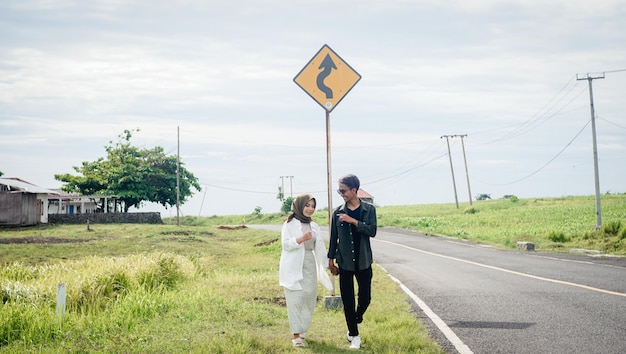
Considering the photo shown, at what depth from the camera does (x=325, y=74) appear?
9359 millimetres

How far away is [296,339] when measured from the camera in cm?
673

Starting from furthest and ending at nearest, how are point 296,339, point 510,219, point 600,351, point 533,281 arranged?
point 510,219, point 533,281, point 296,339, point 600,351

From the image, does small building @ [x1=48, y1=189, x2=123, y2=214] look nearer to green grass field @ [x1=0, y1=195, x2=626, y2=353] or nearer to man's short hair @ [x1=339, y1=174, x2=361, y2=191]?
green grass field @ [x1=0, y1=195, x2=626, y2=353]

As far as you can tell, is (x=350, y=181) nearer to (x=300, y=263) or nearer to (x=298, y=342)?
(x=300, y=263)

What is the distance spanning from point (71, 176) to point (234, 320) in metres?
67.2

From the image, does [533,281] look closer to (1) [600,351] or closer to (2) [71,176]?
(1) [600,351]

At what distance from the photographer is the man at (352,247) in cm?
683

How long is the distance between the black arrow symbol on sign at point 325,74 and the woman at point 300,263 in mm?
2933

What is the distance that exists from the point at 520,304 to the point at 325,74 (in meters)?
4.88

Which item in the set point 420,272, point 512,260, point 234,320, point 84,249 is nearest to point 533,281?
point 420,272

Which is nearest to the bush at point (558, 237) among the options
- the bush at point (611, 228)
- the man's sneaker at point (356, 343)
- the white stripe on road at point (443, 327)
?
the bush at point (611, 228)

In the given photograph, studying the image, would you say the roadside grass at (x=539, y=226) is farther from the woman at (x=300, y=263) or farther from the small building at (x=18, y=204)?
the small building at (x=18, y=204)

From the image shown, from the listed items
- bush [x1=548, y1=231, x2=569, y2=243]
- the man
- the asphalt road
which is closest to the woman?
the man

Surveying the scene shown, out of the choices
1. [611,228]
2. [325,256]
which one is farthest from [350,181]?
[611,228]
